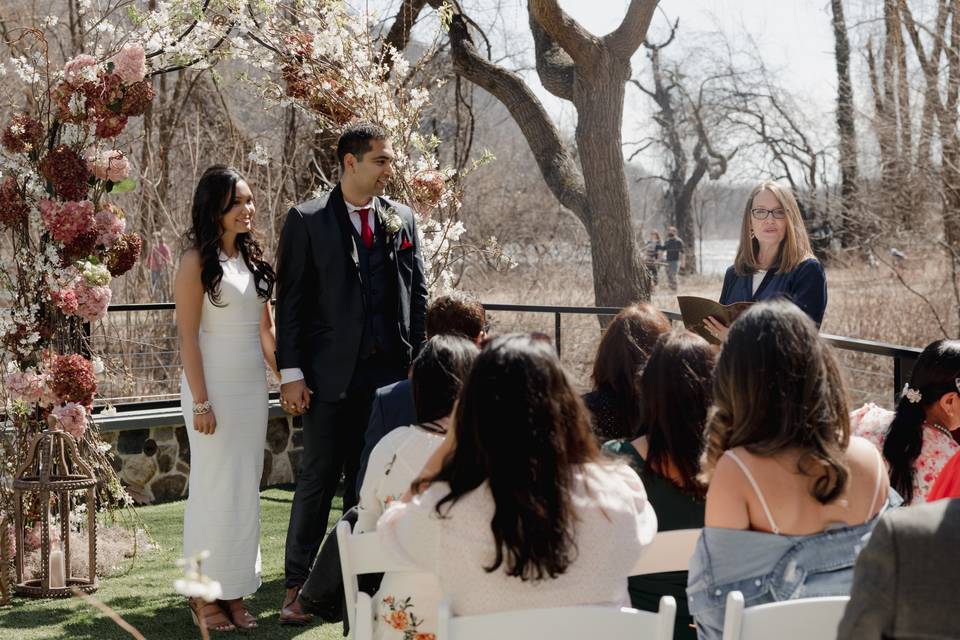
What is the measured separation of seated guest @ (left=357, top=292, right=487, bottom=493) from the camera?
120 inches

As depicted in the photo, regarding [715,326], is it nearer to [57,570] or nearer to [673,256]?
[57,570]

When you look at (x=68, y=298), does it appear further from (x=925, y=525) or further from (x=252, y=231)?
(x=925, y=525)

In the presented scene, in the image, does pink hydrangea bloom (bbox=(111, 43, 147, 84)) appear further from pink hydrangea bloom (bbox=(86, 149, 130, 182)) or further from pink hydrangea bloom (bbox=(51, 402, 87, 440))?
pink hydrangea bloom (bbox=(51, 402, 87, 440))

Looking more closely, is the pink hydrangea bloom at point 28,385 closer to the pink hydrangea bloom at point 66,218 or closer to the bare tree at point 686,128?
the pink hydrangea bloom at point 66,218

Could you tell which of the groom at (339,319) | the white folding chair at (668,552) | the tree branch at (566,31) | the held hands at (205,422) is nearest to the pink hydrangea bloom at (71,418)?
the held hands at (205,422)

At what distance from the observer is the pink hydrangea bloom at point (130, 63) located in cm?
448

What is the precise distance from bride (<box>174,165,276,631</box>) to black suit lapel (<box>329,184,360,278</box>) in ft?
0.95

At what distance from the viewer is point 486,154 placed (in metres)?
5.18

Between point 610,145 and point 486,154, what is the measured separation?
12.1 ft

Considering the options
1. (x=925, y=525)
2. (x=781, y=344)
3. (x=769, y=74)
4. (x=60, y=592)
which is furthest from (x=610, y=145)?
(x=769, y=74)

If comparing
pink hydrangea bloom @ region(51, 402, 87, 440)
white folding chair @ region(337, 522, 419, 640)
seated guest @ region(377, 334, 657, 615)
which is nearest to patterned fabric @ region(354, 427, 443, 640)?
white folding chair @ region(337, 522, 419, 640)

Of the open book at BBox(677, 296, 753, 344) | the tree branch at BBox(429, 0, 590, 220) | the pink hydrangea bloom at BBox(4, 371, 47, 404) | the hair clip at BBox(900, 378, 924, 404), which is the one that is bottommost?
the pink hydrangea bloom at BBox(4, 371, 47, 404)

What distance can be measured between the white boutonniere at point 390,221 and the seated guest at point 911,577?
291 cm

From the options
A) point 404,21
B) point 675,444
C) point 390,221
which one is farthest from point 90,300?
point 404,21
